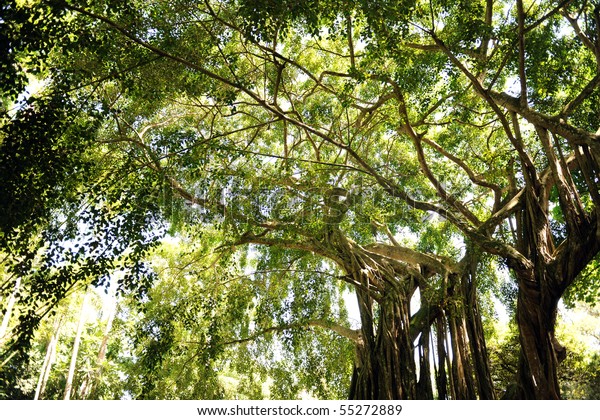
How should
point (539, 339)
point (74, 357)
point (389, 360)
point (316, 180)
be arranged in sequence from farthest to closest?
point (74, 357)
point (316, 180)
point (389, 360)
point (539, 339)

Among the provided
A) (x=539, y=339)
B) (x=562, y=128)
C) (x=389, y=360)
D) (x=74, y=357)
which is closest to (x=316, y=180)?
(x=389, y=360)

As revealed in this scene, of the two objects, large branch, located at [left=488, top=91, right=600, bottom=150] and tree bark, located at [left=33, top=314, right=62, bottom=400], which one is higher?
tree bark, located at [left=33, top=314, right=62, bottom=400]

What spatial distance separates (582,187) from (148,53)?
4295 mm

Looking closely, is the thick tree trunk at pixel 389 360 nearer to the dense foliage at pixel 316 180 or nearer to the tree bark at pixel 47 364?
the dense foliage at pixel 316 180

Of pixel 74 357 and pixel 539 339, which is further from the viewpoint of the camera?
pixel 74 357

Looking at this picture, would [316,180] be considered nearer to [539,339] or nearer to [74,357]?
[539,339]

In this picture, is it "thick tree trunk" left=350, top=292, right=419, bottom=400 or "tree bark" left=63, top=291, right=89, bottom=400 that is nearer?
"thick tree trunk" left=350, top=292, right=419, bottom=400

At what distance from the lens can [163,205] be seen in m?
4.56

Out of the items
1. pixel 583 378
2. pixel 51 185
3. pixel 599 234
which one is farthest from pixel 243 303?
pixel 583 378

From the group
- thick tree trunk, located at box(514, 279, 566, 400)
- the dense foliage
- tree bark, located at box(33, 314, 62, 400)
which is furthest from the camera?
tree bark, located at box(33, 314, 62, 400)

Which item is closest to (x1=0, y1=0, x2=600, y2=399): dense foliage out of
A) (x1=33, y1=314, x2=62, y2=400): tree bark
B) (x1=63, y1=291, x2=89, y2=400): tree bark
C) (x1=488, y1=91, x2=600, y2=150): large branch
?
(x1=488, y1=91, x2=600, y2=150): large branch

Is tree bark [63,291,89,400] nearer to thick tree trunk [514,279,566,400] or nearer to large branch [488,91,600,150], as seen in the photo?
thick tree trunk [514,279,566,400]

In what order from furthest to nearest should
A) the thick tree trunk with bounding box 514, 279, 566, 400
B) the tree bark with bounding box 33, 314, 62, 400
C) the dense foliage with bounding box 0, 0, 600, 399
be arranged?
1. the tree bark with bounding box 33, 314, 62, 400
2. the thick tree trunk with bounding box 514, 279, 566, 400
3. the dense foliage with bounding box 0, 0, 600, 399

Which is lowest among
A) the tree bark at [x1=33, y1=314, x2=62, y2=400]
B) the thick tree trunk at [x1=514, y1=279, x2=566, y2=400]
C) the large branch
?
the thick tree trunk at [x1=514, y1=279, x2=566, y2=400]
